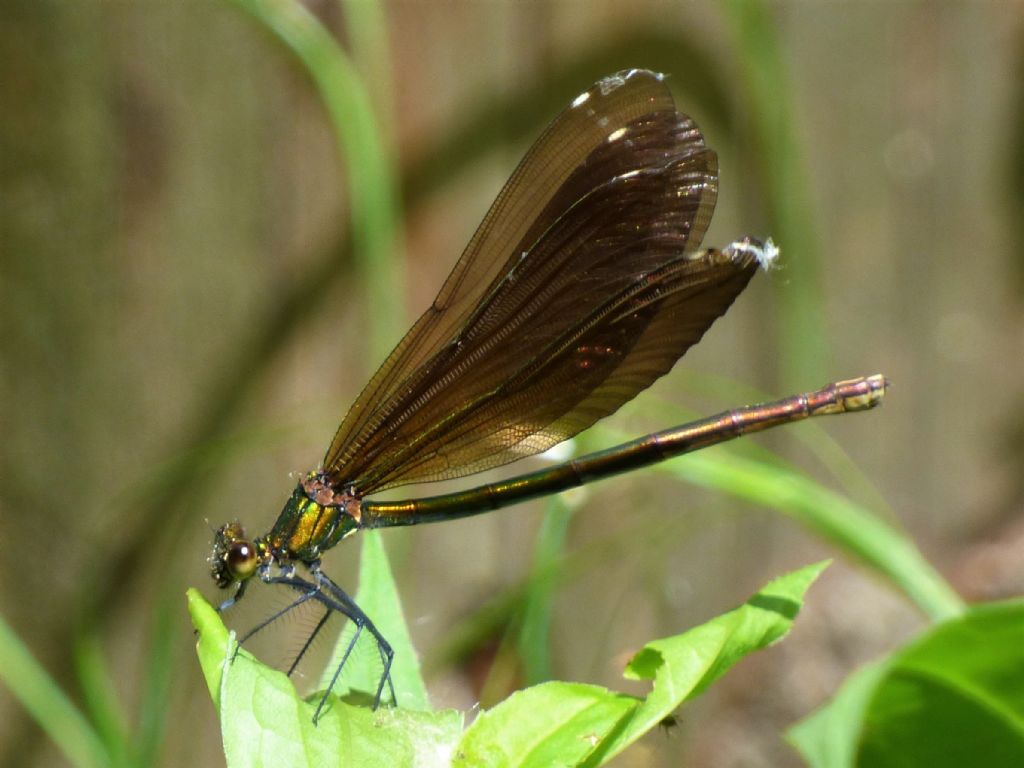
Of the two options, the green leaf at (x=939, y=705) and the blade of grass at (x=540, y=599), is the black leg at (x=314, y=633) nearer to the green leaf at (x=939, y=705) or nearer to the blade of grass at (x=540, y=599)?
the blade of grass at (x=540, y=599)

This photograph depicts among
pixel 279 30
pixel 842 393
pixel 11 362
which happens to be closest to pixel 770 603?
pixel 842 393

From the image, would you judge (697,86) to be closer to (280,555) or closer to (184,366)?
(184,366)

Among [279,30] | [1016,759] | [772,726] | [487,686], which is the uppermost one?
[279,30]

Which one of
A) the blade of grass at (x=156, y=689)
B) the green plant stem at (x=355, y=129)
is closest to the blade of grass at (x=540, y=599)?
the green plant stem at (x=355, y=129)

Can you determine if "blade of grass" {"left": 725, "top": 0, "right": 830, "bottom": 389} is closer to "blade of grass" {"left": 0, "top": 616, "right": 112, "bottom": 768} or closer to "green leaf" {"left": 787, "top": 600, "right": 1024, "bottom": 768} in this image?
"green leaf" {"left": 787, "top": 600, "right": 1024, "bottom": 768}

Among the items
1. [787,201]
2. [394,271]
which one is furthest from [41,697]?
[787,201]

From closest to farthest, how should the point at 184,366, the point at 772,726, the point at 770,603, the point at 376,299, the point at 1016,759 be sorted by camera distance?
the point at 770,603
the point at 1016,759
the point at 376,299
the point at 184,366
the point at 772,726
